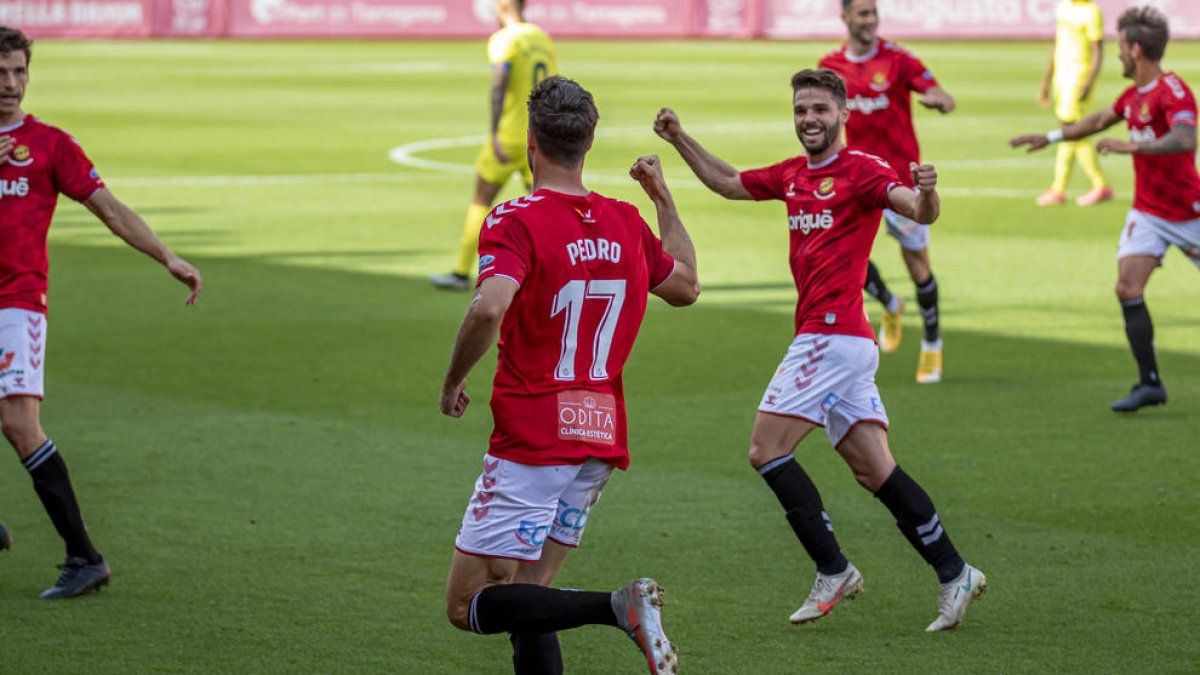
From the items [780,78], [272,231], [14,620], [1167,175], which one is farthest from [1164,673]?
[780,78]

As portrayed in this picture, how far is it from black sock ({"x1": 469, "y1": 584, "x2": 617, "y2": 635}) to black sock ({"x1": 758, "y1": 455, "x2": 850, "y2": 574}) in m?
1.83

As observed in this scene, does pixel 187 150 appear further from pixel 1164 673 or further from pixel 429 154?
pixel 1164 673

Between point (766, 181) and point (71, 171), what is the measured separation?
9.71ft

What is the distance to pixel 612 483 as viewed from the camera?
997 centimetres

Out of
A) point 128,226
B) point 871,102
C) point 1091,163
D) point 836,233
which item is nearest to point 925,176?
point 836,233

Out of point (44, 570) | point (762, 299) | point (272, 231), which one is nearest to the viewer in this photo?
point (44, 570)

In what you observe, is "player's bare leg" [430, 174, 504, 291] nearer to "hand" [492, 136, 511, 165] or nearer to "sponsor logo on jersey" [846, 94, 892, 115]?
"hand" [492, 136, 511, 165]

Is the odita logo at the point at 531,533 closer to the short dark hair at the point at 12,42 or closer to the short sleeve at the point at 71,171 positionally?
the short sleeve at the point at 71,171

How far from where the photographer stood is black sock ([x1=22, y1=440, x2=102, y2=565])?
800 centimetres

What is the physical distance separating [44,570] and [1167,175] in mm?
6934

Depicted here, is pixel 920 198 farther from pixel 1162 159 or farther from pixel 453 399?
pixel 1162 159

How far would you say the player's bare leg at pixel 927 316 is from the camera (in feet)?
41.4

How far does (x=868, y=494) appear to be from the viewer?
987 cm

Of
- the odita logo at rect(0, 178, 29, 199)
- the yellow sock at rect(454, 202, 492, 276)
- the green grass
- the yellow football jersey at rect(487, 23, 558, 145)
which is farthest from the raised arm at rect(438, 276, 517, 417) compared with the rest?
the yellow football jersey at rect(487, 23, 558, 145)
